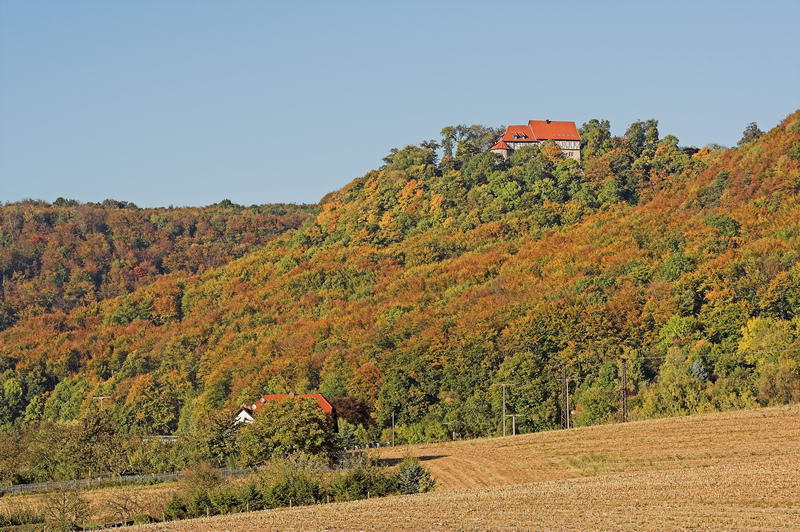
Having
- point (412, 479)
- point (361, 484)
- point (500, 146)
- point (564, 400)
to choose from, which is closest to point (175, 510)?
point (361, 484)

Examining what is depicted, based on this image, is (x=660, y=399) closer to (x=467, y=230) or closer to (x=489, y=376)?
(x=489, y=376)

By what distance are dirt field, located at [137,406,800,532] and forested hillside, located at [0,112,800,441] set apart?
534 inches

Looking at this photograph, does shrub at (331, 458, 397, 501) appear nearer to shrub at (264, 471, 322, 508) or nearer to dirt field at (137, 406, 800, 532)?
shrub at (264, 471, 322, 508)

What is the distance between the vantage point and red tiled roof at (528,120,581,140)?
17325cm

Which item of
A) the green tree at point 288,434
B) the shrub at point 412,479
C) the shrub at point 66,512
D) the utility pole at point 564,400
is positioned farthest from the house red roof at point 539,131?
the shrub at point 66,512

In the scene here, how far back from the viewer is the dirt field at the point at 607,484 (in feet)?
131

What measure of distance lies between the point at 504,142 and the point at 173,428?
242 feet

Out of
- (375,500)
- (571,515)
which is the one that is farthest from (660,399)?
(571,515)

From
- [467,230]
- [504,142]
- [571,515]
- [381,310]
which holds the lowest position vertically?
[571,515]

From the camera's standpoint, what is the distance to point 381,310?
132 meters

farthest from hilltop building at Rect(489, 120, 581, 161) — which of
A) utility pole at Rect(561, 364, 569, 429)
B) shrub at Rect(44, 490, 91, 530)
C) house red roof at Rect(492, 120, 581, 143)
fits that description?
shrub at Rect(44, 490, 91, 530)

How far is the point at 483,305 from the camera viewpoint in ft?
388

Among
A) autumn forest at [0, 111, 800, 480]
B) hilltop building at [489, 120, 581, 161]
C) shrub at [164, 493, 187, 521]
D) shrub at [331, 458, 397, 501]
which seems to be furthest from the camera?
hilltop building at [489, 120, 581, 161]

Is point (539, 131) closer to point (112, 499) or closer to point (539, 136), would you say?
point (539, 136)
